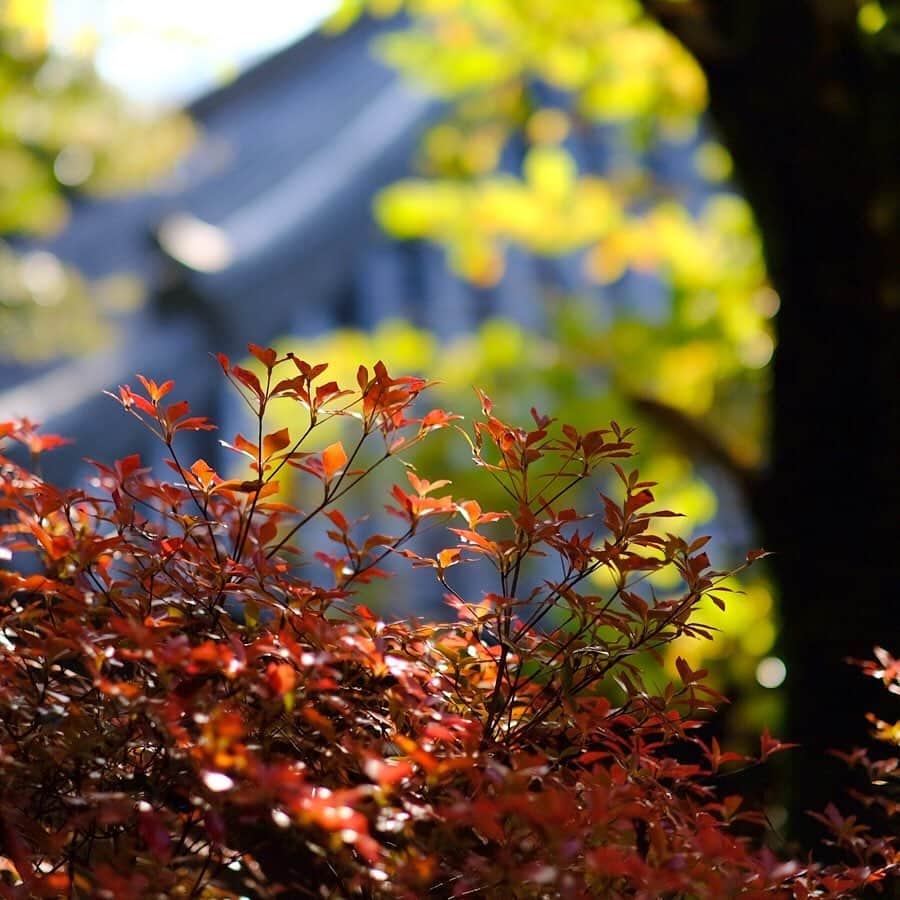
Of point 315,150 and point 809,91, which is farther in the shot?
point 315,150

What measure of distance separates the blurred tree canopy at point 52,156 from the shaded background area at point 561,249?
16 mm

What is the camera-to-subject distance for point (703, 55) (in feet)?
7.16

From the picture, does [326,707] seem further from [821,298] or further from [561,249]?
[561,249]

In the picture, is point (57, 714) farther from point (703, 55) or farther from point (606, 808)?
point (703, 55)

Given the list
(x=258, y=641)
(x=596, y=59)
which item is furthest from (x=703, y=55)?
(x=258, y=641)

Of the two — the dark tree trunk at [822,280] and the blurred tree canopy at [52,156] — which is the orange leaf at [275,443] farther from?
the blurred tree canopy at [52,156]

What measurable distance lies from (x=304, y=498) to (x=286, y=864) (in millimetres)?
4552

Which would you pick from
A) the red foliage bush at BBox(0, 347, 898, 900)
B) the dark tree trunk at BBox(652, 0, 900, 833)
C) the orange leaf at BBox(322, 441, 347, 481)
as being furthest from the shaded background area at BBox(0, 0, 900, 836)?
the orange leaf at BBox(322, 441, 347, 481)

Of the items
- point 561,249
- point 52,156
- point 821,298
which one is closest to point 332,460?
point 821,298

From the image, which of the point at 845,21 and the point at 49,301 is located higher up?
the point at 49,301

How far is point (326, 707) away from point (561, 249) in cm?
301

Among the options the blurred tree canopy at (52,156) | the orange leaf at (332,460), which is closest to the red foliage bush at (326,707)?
the orange leaf at (332,460)

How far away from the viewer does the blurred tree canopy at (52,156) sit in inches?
188

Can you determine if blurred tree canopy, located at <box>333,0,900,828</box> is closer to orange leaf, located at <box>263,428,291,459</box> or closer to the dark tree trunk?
the dark tree trunk
